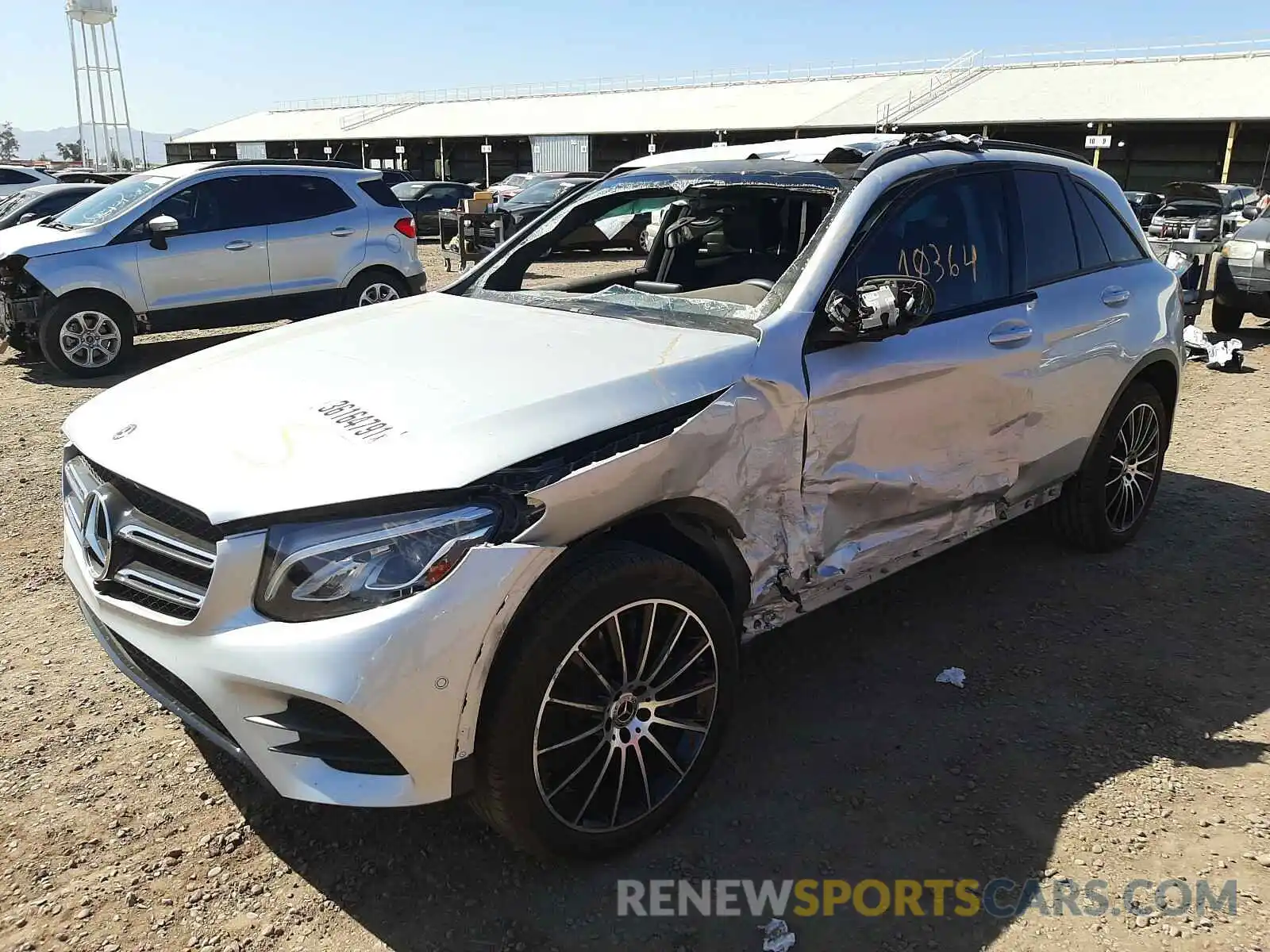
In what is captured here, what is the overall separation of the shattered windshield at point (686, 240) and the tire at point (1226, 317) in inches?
355

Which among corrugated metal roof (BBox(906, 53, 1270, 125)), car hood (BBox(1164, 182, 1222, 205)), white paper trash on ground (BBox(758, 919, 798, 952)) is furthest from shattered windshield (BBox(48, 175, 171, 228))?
corrugated metal roof (BBox(906, 53, 1270, 125))

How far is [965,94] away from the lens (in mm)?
40562

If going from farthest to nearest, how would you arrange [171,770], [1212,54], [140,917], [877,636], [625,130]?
[625,130]
[1212,54]
[877,636]
[171,770]
[140,917]

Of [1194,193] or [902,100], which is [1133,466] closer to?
[1194,193]

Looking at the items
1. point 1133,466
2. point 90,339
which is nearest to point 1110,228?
point 1133,466

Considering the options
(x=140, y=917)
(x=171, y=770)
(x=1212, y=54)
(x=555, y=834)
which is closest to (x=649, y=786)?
(x=555, y=834)

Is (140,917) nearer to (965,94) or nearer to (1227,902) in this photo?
(1227,902)

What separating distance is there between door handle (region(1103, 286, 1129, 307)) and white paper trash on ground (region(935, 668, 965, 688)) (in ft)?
5.91

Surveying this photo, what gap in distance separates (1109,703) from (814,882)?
154 cm

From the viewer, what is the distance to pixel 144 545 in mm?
2354

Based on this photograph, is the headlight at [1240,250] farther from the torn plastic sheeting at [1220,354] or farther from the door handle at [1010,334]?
the door handle at [1010,334]

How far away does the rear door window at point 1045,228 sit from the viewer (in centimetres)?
392

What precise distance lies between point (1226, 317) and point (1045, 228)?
878 centimetres

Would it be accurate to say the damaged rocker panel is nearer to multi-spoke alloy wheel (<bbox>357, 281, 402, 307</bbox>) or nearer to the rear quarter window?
the rear quarter window
